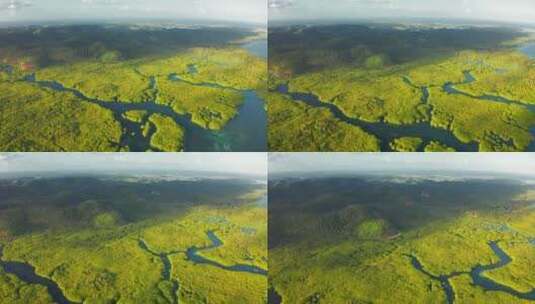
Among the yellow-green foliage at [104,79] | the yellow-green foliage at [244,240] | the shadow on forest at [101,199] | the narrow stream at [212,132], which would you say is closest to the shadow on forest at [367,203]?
the yellow-green foliage at [244,240]

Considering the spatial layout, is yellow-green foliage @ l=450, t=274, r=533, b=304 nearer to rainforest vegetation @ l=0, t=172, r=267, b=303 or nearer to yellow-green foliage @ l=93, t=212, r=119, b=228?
rainforest vegetation @ l=0, t=172, r=267, b=303

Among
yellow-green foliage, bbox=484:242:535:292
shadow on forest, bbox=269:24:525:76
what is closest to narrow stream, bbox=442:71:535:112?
shadow on forest, bbox=269:24:525:76

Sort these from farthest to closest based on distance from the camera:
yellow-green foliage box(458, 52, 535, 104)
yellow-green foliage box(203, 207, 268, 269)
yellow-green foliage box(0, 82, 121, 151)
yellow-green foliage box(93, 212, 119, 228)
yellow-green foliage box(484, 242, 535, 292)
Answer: yellow-green foliage box(458, 52, 535, 104), yellow-green foliage box(0, 82, 121, 151), yellow-green foliage box(93, 212, 119, 228), yellow-green foliage box(203, 207, 268, 269), yellow-green foliage box(484, 242, 535, 292)

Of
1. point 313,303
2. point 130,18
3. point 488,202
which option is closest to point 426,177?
point 488,202

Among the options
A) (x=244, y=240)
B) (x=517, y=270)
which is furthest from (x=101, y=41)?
(x=517, y=270)

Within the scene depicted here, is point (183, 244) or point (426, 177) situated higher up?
point (426, 177)

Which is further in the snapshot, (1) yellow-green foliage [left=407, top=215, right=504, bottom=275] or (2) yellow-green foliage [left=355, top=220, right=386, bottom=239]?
(2) yellow-green foliage [left=355, top=220, right=386, bottom=239]

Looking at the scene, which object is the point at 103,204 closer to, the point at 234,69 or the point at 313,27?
the point at 234,69
